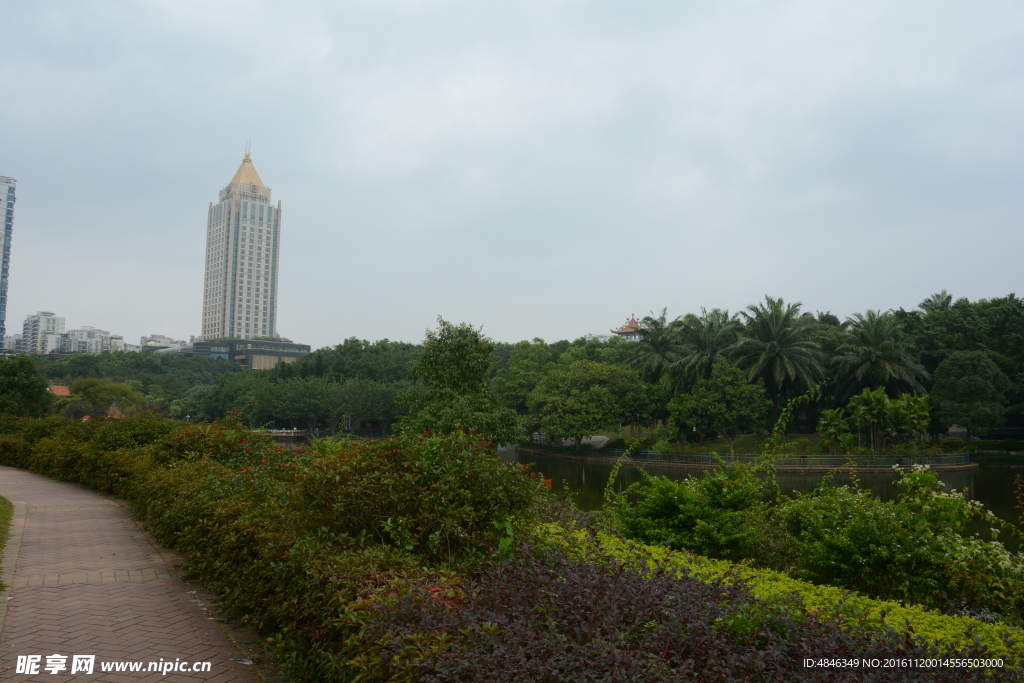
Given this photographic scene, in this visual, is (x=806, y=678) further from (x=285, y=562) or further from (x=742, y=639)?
(x=285, y=562)

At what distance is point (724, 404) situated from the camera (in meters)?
34.7

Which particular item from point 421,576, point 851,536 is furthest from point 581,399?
point 421,576

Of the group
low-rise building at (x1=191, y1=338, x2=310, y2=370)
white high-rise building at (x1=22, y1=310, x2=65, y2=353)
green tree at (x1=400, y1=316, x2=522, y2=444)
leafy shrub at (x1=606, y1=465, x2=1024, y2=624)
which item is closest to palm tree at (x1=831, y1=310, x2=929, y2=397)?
green tree at (x1=400, y1=316, x2=522, y2=444)

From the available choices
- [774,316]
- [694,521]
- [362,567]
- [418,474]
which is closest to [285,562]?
[362,567]

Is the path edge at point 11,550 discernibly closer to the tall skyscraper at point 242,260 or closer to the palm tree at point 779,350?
the palm tree at point 779,350

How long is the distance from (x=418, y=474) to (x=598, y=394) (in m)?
34.6

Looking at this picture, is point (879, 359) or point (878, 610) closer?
point (878, 610)

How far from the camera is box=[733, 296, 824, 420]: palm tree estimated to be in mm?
36906

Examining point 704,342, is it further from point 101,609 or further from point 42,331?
point 42,331

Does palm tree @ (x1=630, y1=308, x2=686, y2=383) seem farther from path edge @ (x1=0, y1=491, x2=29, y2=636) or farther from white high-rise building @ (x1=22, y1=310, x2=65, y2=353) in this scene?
white high-rise building @ (x1=22, y1=310, x2=65, y2=353)

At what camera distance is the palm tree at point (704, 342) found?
38.8m

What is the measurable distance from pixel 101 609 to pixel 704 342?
125 ft

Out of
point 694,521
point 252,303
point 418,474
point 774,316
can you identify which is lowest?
point 694,521

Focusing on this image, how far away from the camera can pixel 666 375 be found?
133 ft
